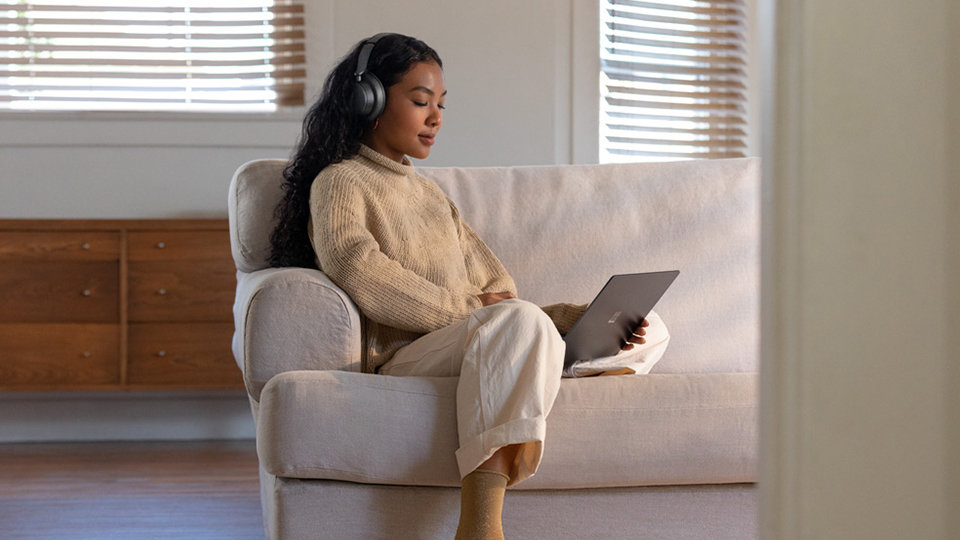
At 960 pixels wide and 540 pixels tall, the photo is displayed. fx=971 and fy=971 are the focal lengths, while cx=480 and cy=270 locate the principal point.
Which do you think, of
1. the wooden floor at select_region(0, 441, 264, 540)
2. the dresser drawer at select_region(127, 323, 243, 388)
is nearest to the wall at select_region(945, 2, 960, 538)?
the wooden floor at select_region(0, 441, 264, 540)

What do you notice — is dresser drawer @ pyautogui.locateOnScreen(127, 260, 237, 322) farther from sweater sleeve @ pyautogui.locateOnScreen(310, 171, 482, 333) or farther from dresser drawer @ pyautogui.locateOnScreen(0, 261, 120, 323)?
sweater sleeve @ pyautogui.locateOnScreen(310, 171, 482, 333)

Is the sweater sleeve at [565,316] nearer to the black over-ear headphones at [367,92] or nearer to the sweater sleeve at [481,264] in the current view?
the sweater sleeve at [481,264]

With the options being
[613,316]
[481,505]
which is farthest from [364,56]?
[481,505]

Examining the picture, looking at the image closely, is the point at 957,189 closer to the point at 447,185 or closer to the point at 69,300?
the point at 447,185

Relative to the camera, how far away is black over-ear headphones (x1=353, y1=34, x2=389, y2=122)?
180cm

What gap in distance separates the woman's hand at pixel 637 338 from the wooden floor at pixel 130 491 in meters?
0.84

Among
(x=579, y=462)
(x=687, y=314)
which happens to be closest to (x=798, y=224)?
(x=579, y=462)

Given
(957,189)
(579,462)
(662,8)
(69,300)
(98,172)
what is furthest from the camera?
(662,8)

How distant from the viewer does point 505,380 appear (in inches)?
54.3

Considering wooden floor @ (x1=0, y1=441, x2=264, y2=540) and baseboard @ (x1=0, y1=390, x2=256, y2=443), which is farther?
baseboard @ (x1=0, y1=390, x2=256, y2=443)

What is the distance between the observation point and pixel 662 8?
3416 mm

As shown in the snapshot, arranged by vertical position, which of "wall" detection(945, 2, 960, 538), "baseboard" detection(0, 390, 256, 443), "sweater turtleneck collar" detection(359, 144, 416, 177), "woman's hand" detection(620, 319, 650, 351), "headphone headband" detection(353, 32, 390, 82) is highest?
"headphone headband" detection(353, 32, 390, 82)

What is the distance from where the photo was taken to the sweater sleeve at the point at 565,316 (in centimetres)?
171

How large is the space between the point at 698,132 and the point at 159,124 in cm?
183
